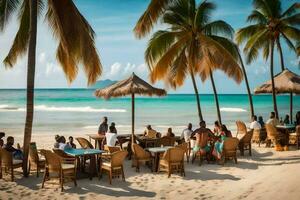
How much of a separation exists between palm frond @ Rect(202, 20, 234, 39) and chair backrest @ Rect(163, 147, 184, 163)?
7.82m

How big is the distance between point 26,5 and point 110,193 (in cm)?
716

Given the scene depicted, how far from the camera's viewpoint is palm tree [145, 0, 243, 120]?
52.5 ft

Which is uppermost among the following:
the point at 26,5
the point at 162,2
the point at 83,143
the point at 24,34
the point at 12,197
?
the point at 162,2

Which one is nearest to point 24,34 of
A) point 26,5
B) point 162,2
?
point 26,5

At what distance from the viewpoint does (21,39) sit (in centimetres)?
1257

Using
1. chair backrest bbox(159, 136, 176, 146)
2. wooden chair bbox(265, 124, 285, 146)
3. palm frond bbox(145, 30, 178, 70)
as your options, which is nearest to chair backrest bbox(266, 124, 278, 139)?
wooden chair bbox(265, 124, 285, 146)

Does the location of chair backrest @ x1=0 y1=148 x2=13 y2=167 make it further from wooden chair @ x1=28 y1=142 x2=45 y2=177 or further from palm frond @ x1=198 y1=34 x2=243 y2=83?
palm frond @ x1=198 y1=34 x2=243 y2=83

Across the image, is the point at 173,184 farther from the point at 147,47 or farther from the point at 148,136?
the point at 147,47

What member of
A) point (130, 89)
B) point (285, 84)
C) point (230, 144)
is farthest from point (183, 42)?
point (230, 144)

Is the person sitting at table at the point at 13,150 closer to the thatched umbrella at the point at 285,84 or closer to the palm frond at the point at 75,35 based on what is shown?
the palm frond at the point at 75,35

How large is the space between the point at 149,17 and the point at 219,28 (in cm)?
365

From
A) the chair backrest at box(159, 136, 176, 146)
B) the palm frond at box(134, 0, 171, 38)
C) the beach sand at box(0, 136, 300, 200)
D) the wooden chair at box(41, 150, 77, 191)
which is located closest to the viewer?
the beach sand at box(0, 136, 300, 200)

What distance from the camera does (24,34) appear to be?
12.6 m

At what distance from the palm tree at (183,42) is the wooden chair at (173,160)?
6154mm
